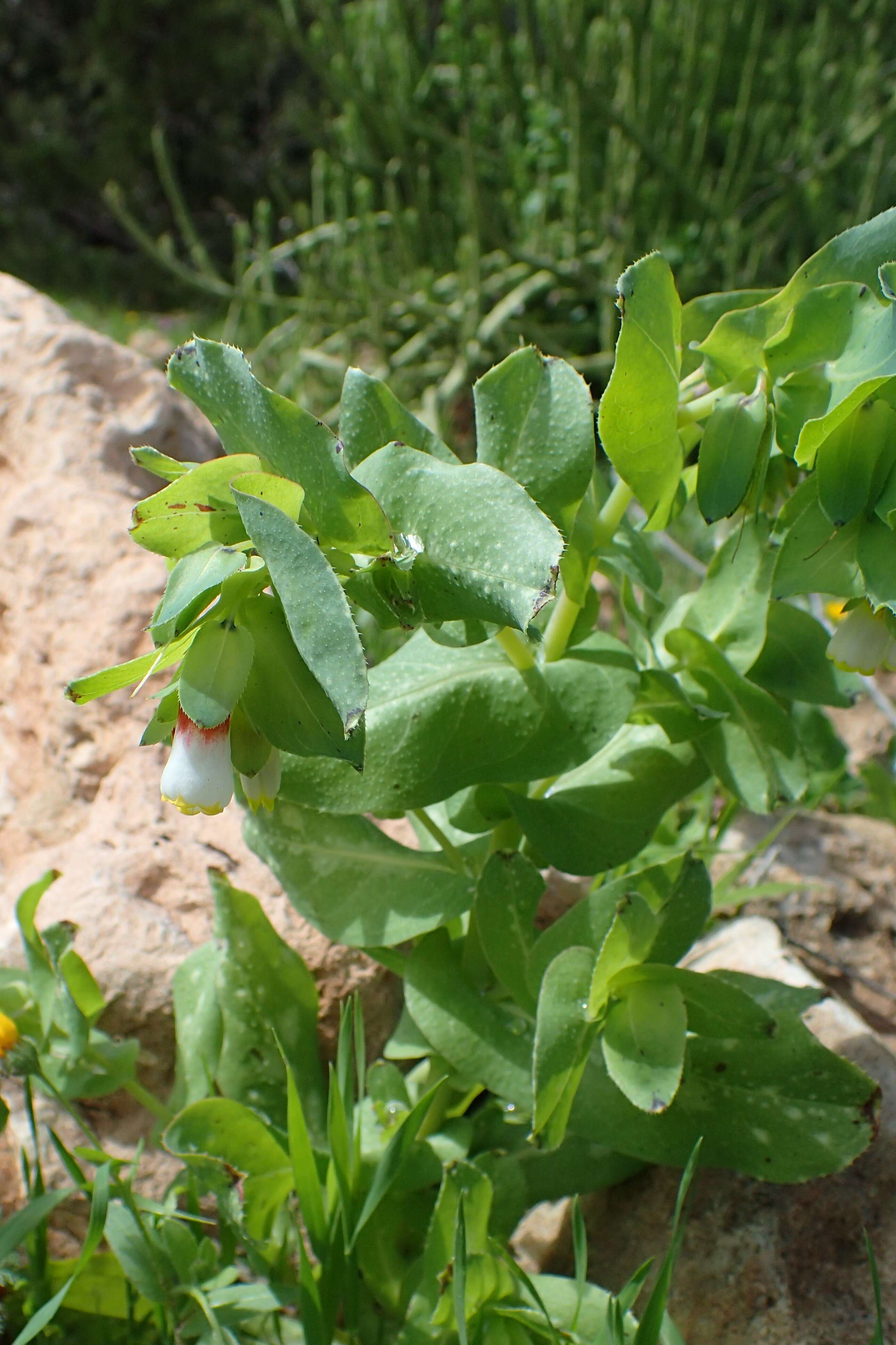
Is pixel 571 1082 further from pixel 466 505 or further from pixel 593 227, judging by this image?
pixel 593 227

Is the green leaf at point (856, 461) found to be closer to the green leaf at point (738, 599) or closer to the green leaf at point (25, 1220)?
the green leaf at point (738, 599)

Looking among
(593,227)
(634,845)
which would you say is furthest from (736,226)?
(634,845)

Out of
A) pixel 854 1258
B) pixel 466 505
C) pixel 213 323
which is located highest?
pixel 466 505

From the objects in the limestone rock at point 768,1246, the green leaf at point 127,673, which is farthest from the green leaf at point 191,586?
the limestone rock at point 768,1246

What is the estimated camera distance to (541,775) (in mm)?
1006

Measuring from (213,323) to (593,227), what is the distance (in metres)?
2.12

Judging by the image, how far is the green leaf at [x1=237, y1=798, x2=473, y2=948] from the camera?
3.62 ft

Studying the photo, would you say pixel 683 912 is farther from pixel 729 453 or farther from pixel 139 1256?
pixel 139 1256

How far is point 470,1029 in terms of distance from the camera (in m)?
1.10

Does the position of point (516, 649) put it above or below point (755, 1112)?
above

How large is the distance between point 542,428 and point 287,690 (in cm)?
35

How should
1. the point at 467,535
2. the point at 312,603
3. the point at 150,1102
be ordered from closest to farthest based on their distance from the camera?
the point at 312,603
the point at 467,535
the point at 150,1102

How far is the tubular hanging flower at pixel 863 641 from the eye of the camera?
0.93 m

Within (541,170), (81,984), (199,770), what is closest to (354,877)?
(81,984)
